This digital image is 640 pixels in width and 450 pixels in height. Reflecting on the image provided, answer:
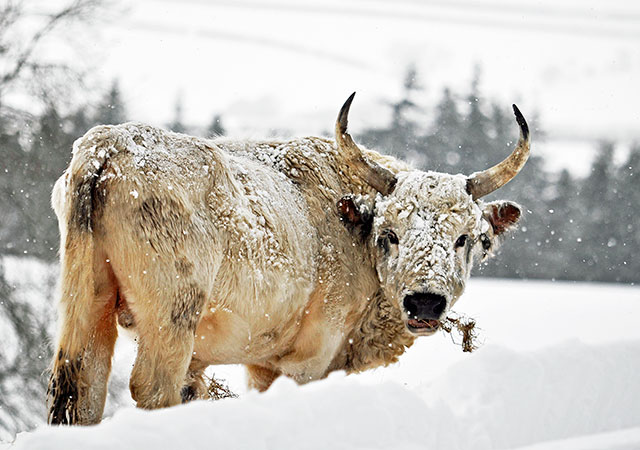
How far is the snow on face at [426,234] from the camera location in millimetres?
5164

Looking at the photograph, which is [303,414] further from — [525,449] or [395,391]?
[525,449]

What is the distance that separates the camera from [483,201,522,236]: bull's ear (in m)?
6.00

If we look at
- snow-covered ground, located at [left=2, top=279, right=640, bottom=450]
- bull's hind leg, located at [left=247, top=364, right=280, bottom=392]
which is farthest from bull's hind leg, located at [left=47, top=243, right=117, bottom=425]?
bull's hind leg, located at [left=247, top=364, right=280, bottom=392]

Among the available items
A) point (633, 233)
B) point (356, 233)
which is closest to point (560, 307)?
point (356, 233)

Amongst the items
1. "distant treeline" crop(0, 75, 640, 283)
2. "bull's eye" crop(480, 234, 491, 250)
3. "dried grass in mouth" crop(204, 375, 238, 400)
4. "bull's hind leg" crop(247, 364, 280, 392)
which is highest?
"bull's eye" crop(480, 234, 491, 250)

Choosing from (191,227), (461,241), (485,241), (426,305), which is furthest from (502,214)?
(191,227)

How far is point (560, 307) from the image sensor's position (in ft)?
43.3

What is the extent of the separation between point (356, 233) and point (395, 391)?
83.5 inches

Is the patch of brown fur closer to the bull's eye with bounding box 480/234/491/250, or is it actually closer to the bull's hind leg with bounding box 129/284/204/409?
the bull's eye with bounding box 480/234/491/250

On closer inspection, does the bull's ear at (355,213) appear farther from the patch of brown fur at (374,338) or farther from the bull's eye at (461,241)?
the bull's eye at (461,241)

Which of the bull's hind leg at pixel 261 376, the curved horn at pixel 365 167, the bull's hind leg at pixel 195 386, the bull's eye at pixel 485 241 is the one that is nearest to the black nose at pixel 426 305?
the bull's eye at pixel 485 241

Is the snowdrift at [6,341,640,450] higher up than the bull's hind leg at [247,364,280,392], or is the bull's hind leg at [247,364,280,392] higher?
the snowdrift at [6,341,640,450]

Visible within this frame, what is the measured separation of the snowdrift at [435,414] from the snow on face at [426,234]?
637 millimetres

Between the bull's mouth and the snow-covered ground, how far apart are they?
0.32m
